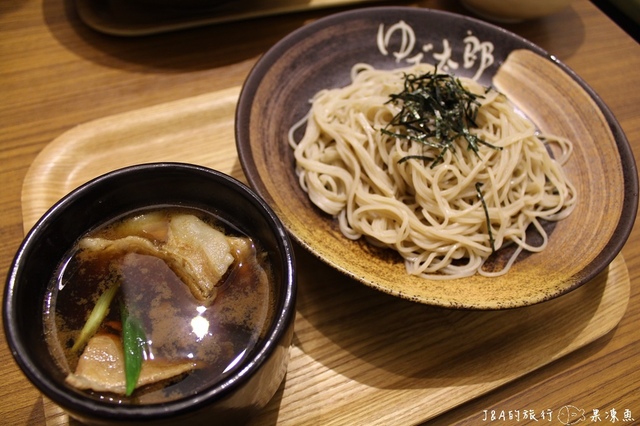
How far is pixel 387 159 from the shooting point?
6.47 feet

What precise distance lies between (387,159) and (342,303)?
632 millimetres

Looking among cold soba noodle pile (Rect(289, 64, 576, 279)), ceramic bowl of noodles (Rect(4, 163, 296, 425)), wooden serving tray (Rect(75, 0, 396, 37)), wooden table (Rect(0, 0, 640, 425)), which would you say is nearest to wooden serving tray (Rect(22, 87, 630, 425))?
wooden table (Rect(0, 0, 640, 425))

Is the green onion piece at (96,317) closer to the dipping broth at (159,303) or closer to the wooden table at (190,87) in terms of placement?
the dipping broth at (159,303)

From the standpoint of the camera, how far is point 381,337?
61.9 inches

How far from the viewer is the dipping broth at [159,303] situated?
105 centimetres

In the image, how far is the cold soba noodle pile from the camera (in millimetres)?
1808

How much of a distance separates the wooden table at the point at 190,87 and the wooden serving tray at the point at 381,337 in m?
0.05

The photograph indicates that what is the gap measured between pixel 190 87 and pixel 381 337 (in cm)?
142

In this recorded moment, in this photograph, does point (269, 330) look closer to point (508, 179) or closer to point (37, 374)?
point (37, 374)

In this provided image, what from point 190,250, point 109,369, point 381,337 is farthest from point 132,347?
point 381,337

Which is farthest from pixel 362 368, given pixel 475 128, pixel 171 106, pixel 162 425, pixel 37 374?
pixel 171 106

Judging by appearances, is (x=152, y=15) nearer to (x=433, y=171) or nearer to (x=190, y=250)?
(x=433, y=171)

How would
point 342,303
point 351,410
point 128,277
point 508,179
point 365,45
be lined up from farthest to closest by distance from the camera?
point 365,45 → point 508,179 → point 342,303 → point 351,410 → point 128,277

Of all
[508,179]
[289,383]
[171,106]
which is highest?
[508,179]
